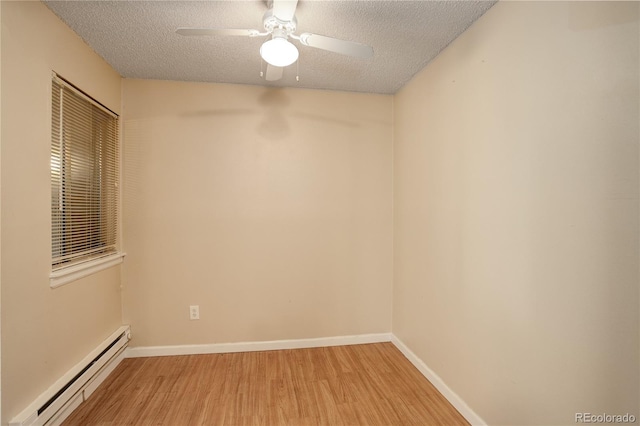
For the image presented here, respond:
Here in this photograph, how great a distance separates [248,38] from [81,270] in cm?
190

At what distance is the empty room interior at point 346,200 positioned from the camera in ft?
3.64

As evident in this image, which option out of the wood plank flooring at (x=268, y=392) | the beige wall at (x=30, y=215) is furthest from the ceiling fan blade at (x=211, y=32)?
the wood plank flooring at (x=268, y=392)

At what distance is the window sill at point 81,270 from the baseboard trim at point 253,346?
81 cm

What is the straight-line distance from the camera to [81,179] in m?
1.94

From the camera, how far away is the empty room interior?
1108mm

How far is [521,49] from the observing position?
4.52ft

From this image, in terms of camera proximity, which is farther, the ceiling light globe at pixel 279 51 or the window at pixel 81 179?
the window at pixel 81 179

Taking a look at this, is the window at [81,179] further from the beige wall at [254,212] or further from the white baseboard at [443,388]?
the white baseboard at [443,388]

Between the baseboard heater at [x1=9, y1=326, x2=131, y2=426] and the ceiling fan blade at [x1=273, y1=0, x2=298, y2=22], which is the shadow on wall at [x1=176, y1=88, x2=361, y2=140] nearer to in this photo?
the ceiling fan blade at [x1=273, y1=0, x2=298, y2=22]

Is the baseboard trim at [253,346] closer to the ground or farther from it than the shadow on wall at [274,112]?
closer to the ground

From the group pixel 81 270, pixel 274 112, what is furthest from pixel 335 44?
pixel 81 270

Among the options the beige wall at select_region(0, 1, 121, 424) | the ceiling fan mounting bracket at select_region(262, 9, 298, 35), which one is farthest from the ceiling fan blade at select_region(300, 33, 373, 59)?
the beige wall at select_region(0, 1, 121, 424)

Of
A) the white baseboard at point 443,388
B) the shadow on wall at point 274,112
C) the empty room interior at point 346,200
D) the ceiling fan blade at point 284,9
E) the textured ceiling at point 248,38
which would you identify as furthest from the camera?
the shadow on wall at point 274,112

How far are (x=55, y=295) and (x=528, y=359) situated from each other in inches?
101
